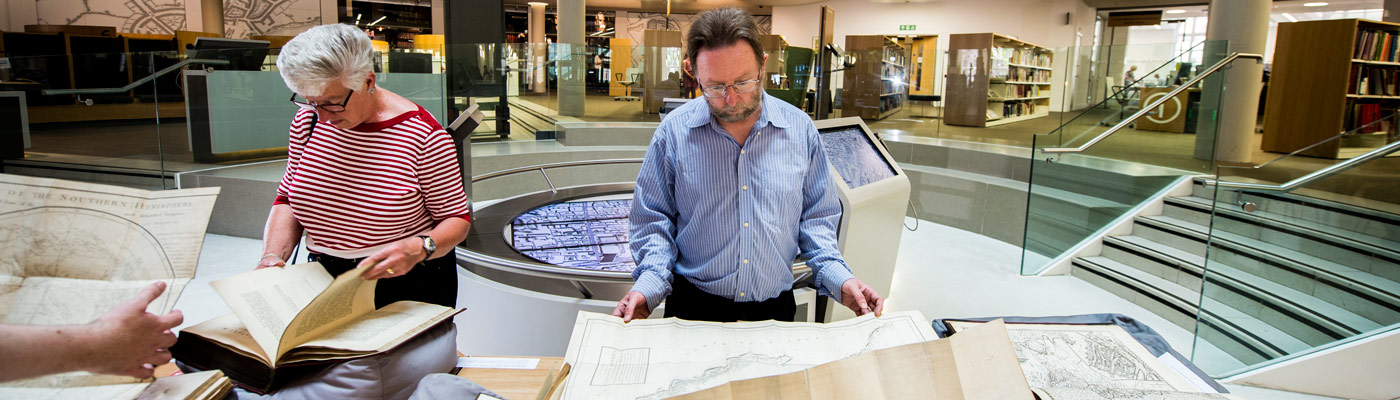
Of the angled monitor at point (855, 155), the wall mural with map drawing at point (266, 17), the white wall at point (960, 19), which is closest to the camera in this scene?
the angled monitor at point (855, 155)

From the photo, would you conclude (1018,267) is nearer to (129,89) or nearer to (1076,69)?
(1076,69)

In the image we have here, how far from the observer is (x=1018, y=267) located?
16.3ft

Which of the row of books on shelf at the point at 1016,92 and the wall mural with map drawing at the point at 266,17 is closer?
the row of books on shelf at the point at 1016,92

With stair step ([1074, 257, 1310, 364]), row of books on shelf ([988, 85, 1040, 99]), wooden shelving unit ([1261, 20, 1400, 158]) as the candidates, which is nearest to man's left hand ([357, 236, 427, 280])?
stair step ([1074, 257, 1310, 364])

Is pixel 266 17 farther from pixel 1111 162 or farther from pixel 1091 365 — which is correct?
pixel 1091 365

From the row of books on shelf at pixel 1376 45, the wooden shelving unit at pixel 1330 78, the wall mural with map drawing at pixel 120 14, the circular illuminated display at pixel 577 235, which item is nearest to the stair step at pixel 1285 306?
the circular illuminated display at pixel 577 235

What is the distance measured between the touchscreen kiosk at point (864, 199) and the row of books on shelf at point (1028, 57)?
25.0 feet

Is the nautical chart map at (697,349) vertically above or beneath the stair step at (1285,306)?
above

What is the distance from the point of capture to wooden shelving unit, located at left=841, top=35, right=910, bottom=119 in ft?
26.6

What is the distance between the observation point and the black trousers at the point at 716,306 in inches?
62.7

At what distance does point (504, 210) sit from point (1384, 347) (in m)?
3.90

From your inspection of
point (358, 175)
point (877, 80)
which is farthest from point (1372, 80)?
point (358, 175)

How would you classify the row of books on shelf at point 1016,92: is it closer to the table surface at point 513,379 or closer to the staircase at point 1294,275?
the staircase at point 1294,275

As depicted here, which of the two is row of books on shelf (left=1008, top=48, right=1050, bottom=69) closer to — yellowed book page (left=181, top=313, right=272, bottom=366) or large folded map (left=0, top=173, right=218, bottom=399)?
yellowed book page (left=181, top=313, right=272, bottom=366)
